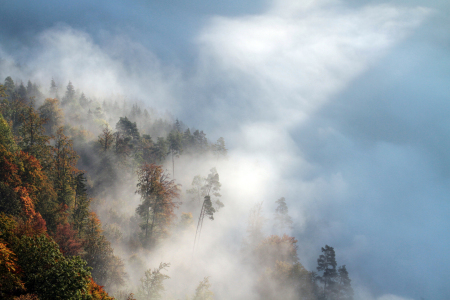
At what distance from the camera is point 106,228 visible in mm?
45219

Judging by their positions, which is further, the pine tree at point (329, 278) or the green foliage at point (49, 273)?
the pine tree at point (329, 278)

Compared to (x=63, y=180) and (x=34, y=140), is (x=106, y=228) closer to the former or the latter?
(x=63, y=180)

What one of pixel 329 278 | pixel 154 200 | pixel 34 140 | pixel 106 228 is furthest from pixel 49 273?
pixel 329 278

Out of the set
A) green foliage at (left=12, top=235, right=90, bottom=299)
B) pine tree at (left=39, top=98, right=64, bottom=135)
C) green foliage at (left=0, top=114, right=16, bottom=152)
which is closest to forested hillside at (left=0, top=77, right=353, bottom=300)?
green foliage at (left=12, top=235, right=90, bottom=299)

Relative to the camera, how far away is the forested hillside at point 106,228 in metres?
15.1

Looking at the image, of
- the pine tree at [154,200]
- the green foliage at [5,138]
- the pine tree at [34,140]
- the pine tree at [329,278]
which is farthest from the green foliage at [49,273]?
the pine tree at [329,278]

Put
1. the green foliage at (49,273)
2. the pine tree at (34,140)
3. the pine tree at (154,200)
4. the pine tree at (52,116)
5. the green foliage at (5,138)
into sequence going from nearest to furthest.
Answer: the green foliage at (49,273) < the green foliage at (5,138) < the pine tree at (34,140) < the pine tree at (154,200) < the pine tree at (52,116)

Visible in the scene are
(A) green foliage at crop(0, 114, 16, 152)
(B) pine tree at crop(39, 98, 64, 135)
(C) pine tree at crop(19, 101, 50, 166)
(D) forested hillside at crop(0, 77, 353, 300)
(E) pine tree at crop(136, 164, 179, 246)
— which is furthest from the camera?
(B) pine tree at crop(39, 98, 64, 135)

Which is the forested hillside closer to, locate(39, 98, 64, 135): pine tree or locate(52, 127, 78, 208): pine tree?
locate(52, 127, 78, 208): pine tree

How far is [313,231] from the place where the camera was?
172 metres

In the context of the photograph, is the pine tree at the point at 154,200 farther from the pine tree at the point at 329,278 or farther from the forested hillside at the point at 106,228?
the pine tree at the point at 329,278

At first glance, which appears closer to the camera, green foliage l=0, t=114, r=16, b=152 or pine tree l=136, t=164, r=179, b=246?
green foliage l=0, t=114, r=16, b=152

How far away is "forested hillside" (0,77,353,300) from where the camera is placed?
1505cm

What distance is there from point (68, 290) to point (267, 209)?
440ft
